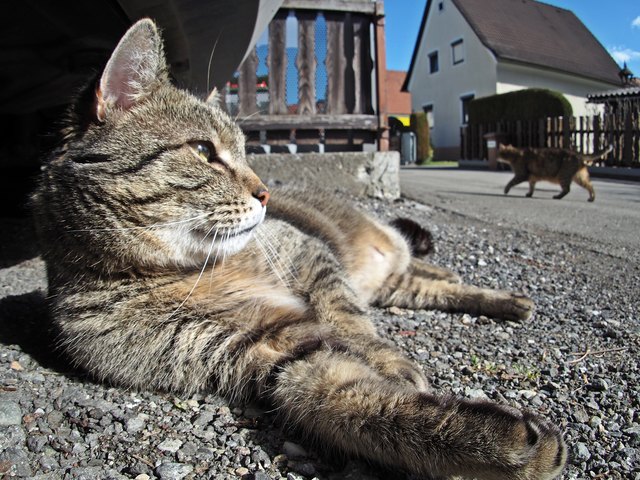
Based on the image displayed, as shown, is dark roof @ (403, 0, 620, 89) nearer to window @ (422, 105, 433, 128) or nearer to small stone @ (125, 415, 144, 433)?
window @ (422, 105, 433, 128)

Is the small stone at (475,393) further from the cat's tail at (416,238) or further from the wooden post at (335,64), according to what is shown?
the wooden post at (335,64)

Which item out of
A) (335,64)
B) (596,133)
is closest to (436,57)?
(596,133)

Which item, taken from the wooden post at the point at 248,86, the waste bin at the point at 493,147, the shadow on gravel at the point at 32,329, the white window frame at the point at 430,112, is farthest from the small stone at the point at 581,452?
the white window frame at the point at 430,112

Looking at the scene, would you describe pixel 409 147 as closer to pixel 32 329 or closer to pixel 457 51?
pixel 457 51

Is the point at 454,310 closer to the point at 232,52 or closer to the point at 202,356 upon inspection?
the point at 202,356

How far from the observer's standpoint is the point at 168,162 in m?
1.92

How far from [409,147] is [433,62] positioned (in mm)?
6841

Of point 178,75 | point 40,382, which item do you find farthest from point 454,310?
point 178,75

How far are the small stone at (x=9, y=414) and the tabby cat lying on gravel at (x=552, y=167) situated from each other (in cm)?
808

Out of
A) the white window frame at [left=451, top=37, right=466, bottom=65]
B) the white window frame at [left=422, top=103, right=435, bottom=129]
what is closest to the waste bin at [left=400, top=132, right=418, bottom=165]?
the white window frame at [left=422, top=103, right=435, bottom=129]

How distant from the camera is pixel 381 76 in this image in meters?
6.53

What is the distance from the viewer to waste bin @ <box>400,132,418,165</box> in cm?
2530

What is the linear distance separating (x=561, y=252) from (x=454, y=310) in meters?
1.70

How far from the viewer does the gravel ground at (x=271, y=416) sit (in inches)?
56.3
